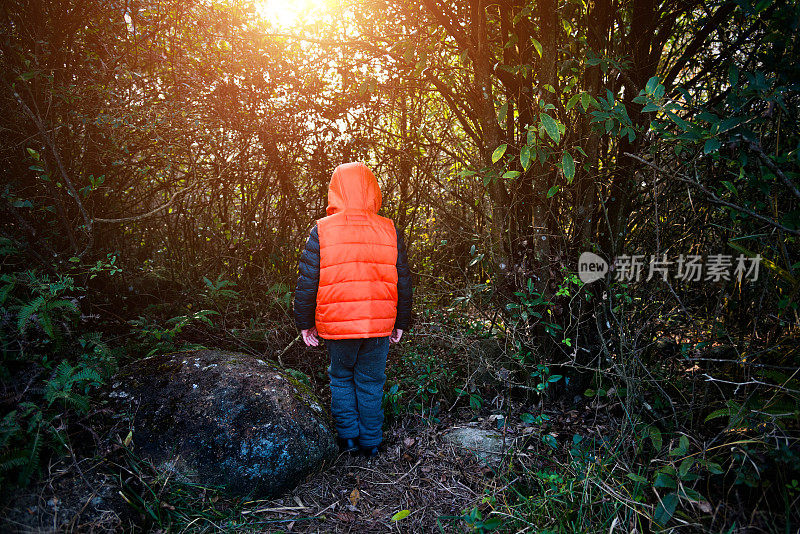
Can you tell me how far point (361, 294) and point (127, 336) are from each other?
86.1 inches

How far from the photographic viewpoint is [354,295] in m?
2.76

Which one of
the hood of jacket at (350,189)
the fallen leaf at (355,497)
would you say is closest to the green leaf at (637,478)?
the fallen leaf at (355,497)

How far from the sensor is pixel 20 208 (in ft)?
10.8

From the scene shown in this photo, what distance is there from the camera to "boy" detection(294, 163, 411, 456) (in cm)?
276

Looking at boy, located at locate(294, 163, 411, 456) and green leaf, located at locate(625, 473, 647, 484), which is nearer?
green leaf, located at locate(625, 473, 647, 484)

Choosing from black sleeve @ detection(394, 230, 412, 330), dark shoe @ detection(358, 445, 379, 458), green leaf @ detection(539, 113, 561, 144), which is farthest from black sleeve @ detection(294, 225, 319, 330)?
green leaf @ detection(539, 113, 561, 144)

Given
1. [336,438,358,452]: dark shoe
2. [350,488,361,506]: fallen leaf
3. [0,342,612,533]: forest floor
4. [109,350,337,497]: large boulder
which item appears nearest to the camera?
[0,342,612,533]: forest floor

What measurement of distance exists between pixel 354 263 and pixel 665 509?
214cm

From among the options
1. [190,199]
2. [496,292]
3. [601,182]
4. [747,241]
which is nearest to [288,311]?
[190,199]

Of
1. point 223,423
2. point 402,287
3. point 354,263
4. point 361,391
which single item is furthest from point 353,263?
point 223,423

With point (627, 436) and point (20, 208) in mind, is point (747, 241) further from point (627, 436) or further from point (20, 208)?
point (20, 208)

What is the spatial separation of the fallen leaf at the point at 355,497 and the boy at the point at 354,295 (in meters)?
0.36

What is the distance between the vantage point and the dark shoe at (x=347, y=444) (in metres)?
2.92

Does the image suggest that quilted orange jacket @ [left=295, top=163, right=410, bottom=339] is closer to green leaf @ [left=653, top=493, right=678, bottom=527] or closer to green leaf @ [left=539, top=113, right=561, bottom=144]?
green leaf @ [left=539, top=113, right=561, bottom=144]
